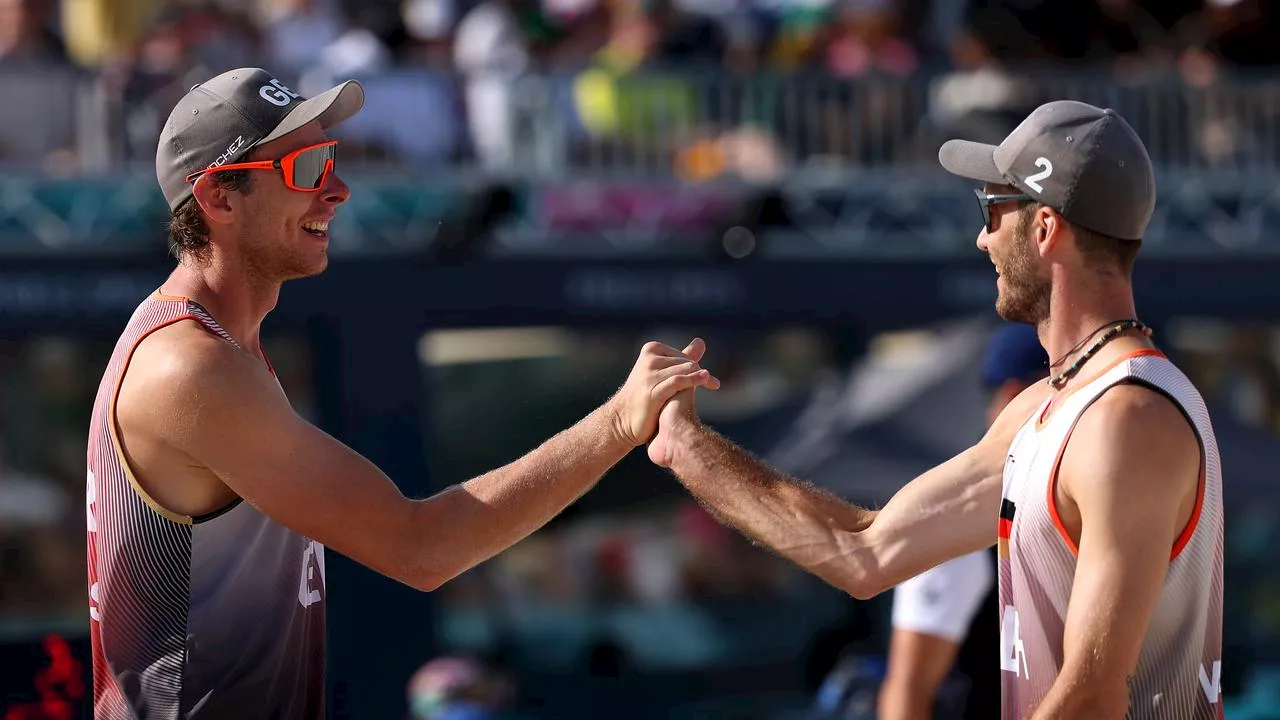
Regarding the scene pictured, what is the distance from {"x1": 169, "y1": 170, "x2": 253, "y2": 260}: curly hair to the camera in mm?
3873

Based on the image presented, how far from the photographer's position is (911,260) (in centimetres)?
1138

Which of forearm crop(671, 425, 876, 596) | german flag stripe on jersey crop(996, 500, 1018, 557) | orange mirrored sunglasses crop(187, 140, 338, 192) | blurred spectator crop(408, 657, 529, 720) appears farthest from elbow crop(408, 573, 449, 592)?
blurred spectator crop(408, 657, 529, 720)

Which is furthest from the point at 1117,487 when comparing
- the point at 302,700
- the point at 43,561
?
the point at 43,561

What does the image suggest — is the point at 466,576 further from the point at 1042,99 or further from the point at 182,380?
the point at 182,380

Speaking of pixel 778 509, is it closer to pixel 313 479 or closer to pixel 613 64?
pixel 313 479

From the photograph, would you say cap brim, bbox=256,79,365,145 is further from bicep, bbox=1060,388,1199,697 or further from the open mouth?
bicep, bbox=1060,388,1199,697

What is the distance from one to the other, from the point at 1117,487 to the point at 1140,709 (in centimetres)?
47

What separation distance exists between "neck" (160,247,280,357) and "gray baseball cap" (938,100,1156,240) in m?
1.66

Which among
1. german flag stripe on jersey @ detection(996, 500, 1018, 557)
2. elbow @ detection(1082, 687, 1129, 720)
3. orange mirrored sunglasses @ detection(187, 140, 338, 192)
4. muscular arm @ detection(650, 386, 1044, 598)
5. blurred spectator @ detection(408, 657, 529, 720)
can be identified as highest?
orange mirrored sunglasses @ detection(187, 140, 338, 192)

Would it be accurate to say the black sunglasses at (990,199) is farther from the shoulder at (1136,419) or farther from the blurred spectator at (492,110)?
the blurred spectator at (492,110)

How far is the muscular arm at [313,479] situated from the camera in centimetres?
360

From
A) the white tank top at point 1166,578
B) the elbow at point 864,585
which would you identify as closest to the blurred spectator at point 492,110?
the elbow at point 864,585

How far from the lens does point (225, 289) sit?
3.88 m

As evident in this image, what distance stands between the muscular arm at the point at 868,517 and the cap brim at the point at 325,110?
122cm
